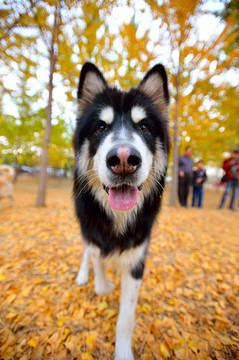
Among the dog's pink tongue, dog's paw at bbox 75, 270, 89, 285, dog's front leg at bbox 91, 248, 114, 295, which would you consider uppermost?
the dog's pink tongue

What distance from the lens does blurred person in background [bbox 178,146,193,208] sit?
6.55m

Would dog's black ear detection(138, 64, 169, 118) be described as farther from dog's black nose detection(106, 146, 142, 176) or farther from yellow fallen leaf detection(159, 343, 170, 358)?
yellow fallen leaf detection(159, 343, 170, 358)

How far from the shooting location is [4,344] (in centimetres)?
140

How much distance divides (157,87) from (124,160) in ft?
4.04

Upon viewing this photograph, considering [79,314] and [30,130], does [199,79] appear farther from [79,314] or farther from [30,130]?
[30,130]

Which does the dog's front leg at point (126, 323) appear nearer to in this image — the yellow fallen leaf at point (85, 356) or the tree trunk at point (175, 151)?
the yellow fallen leaf at point (85, 356)

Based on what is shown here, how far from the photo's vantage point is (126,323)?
57.2 inches

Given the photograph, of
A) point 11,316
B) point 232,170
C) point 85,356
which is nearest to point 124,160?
point 85,356

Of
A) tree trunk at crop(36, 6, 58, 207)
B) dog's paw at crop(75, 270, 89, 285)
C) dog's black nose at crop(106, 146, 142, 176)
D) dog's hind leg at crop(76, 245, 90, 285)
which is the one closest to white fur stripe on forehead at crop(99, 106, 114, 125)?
dog's black nose at crop(106, 146, 142, 176)

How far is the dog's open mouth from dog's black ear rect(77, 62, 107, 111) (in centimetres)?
116

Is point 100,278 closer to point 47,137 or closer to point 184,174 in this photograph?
point 47,137

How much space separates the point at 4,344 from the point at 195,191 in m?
7.34

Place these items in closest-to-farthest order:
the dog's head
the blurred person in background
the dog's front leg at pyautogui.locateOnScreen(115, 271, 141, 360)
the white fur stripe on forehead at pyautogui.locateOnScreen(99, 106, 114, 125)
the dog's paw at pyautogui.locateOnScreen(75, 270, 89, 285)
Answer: the dog's head < the dog's front leg at pyautogui.locateOnScreen(115, 271, 141, 360) < the white fur stripe on forehead at pyautogui.locateOnScreen(99, 106, 114, 125) < the dog's paw at pyautogui.locateOnScreen(75, 270, 89, 285) < the blurred person in background

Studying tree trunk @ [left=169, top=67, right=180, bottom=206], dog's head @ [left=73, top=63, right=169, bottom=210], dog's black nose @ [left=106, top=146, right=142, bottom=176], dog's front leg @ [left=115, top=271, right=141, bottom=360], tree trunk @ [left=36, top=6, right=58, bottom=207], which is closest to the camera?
dog's black nose @ [left=106, top=146, right=142, bottom=176]
